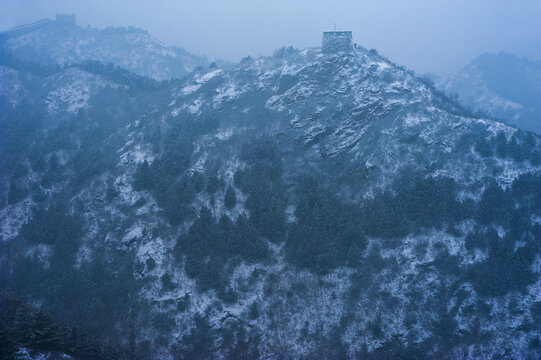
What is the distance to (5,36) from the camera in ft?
318

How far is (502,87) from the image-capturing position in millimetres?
119688

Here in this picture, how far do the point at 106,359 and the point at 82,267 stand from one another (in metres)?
19.6

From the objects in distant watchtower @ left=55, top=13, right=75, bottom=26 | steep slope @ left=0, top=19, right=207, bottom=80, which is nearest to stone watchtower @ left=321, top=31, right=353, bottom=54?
steep slope @ left=0, top=19, right=207, bottom=80

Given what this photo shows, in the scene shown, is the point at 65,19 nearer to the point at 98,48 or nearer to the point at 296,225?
the point at 98,48

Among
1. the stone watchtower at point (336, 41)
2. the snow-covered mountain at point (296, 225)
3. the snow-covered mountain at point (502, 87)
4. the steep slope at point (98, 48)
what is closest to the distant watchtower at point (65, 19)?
the steep slope at point (98, 48)

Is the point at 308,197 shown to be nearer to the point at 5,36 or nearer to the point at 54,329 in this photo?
the point at 54,329

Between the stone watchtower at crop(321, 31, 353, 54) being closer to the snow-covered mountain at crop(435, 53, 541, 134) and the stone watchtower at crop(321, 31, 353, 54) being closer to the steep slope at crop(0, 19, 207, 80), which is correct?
the steep slope at crop(0, 19, 207, 80)

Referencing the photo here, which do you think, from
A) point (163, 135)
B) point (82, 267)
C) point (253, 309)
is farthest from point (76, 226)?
point (253, 309)

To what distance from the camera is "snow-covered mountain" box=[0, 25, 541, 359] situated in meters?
34.8

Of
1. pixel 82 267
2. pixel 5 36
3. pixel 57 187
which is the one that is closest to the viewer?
pixel 82 267

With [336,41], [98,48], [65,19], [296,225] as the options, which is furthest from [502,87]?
[65,19]

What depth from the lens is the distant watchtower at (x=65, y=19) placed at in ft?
368

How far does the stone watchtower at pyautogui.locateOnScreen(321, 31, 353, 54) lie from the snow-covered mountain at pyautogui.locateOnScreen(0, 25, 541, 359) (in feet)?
6.51

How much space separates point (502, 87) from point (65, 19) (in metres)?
169
